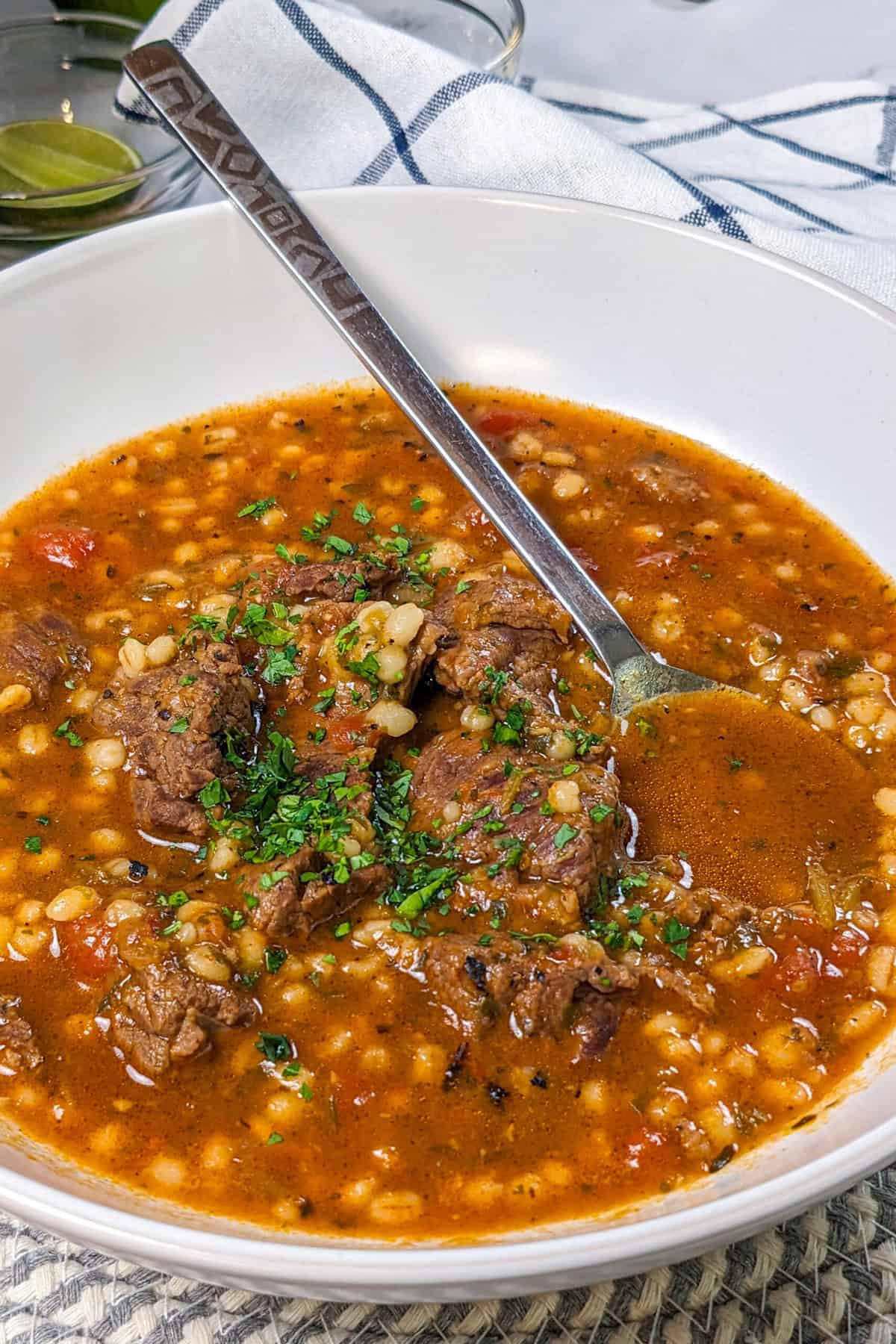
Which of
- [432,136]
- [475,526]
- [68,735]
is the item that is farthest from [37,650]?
[432,136]

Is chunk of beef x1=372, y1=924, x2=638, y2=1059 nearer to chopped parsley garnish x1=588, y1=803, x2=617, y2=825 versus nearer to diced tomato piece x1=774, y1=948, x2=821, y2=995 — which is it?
chopped parsley garnish x1=588, y1=803, x2=617, y2=825

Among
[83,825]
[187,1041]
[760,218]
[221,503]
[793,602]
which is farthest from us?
[760,218]

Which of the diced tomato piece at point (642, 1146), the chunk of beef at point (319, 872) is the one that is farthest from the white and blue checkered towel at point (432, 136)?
the diced tomato piece at point (642, 1146)

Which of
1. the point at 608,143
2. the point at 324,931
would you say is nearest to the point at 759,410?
the point at 608,143

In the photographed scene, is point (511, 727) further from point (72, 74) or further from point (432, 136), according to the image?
point (72, 74)

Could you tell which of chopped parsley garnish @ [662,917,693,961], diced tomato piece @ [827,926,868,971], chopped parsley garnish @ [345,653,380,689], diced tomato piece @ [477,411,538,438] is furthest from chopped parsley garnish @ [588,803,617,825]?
diced tomato piece @ [477,411,538,438]

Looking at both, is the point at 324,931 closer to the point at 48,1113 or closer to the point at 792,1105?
the point at 48,1113

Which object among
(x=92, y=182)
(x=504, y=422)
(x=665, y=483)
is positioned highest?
(x=92, y=182)
